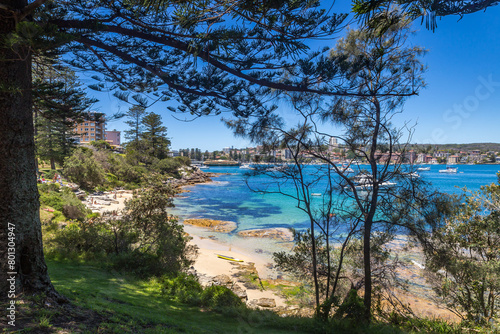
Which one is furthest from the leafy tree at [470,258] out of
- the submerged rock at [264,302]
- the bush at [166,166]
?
the bush at [166,166]

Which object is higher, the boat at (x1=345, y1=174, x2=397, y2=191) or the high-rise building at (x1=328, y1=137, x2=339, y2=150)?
the high-rise building at (x1=328, y1=137, x2=339, y2=150)

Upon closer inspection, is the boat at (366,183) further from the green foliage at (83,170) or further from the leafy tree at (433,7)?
the green foliage at (83,170)

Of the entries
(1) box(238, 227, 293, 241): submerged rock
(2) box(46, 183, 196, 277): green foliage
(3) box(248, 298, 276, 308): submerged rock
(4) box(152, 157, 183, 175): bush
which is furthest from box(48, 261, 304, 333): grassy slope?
(4) box(152, 157, 183, 175): bush

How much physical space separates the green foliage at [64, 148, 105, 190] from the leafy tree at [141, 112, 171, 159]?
50.7 feet

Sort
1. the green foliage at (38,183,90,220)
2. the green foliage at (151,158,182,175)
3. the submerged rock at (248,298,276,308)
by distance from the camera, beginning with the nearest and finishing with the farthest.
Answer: the submerged rock at (248,298,276,308)
the green foliage at (38,183,90,220)
the green foliage at (151,158,182,175)

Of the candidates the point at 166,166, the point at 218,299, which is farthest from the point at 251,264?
the point at 166,166

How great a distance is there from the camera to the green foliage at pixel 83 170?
20141 mm

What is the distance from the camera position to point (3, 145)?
243 centimetres

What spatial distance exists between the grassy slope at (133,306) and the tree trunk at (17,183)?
649 mm

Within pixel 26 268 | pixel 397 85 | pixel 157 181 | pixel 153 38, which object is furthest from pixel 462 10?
pixel 157 181

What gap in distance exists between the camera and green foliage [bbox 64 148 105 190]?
66.1 feet

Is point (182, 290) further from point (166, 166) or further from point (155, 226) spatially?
point (166, 166)

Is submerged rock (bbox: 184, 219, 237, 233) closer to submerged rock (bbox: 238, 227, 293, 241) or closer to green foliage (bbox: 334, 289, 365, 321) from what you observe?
submerged rock (bbox: 238, 227, 293, 241)

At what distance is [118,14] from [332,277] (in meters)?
5.47
